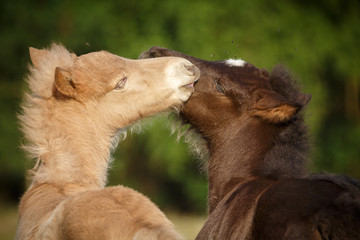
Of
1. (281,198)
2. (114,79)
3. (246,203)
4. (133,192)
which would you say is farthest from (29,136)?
(281,198)

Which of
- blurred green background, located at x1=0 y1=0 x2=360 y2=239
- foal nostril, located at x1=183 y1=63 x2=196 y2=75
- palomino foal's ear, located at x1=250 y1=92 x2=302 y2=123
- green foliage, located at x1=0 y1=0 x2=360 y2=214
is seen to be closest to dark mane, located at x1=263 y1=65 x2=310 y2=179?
palomino foal's ear, located at x1=250 y1=92 x2=302 y2=123

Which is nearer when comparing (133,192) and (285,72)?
(133,192)

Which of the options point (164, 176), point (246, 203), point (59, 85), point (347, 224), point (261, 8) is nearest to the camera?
point (347, 224)

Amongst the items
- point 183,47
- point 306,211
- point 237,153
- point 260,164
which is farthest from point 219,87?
point 183,47

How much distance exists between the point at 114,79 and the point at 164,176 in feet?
47.4

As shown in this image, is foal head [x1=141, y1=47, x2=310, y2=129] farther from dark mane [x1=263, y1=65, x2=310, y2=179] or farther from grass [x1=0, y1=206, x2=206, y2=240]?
grass [x1=0, y1=206, x2=206, y2=240]

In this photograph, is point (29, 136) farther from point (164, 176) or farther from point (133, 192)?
point (164, 176)

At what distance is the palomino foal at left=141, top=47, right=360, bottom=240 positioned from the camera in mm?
3508

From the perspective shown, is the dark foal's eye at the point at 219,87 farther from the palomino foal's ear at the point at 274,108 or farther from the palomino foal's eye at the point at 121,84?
the palomino foal's eye at the point at 121,84

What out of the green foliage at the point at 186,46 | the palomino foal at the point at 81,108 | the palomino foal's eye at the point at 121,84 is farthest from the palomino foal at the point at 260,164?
the green foliage at the point at 186,46

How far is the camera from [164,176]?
19.2 metres

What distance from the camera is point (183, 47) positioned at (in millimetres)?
16828

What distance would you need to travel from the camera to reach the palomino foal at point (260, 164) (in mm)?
3508

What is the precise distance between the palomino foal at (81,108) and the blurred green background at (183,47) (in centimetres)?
1035
